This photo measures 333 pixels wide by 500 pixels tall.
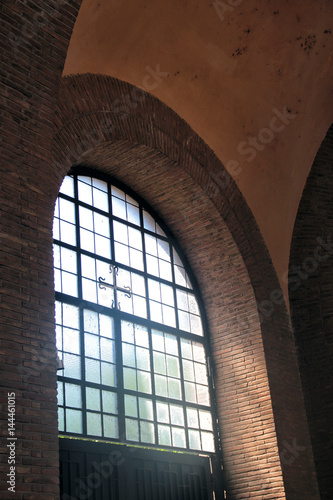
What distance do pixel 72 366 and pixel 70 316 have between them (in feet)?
1.89

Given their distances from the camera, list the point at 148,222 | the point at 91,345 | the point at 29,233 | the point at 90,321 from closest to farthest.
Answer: the point at 29,233, the point at 91,345, the point at 90,321, the point at 148,222

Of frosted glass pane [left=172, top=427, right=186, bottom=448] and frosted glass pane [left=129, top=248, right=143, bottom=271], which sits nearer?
frosted glass pane [left=172, top=427, right=186, bottom=448]

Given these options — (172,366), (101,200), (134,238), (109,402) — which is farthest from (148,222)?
(109,402)

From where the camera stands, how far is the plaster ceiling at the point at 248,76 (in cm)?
777

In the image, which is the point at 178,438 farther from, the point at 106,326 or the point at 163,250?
the point at 163,250

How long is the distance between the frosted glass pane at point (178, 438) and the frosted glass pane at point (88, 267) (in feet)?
7.14

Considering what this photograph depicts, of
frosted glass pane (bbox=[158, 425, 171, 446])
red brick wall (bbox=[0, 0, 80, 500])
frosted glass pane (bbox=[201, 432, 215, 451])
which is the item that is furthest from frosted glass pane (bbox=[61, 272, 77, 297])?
frosted glass pane (bbox=[201, 432, 215, 451])

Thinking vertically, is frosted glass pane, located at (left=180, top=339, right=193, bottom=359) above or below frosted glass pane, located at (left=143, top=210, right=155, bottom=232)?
below

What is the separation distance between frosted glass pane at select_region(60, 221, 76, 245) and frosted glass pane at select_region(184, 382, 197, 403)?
2.50 metres

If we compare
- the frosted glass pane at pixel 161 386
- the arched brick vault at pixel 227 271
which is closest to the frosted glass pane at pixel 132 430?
the frosted glass pane at pixel 161 386

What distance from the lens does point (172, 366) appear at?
27.3 ft

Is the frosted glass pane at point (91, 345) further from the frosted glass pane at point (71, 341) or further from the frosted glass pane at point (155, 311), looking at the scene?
the frosted glass pane at point (155, 311)

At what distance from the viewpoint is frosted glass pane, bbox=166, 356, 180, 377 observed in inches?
324

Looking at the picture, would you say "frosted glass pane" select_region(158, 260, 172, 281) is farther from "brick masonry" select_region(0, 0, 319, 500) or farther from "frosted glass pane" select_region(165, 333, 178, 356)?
"frosted glass pane" select_region(165, 333, 178, 356)
